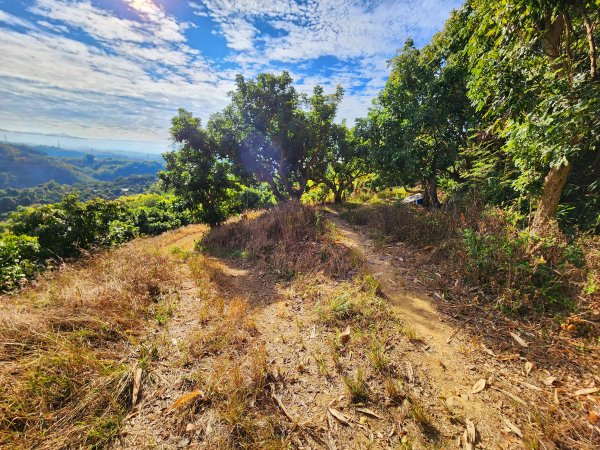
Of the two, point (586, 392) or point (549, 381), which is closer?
point (586, 392)

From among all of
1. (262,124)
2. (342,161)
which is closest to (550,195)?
(342,161)

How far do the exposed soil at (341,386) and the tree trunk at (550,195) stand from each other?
10.9 ft

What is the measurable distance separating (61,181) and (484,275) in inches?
9777

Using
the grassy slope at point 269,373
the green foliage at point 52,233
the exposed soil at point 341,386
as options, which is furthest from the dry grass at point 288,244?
the green foliage at point 52,233

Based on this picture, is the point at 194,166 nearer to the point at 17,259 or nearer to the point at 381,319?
the point at 17,259

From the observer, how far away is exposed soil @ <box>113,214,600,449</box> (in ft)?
8.45

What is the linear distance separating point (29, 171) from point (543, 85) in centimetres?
26182

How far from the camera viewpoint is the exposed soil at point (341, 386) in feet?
8.45

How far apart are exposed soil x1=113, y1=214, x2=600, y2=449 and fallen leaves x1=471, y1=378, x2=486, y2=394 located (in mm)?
11

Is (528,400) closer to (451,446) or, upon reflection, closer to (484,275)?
(451,446)

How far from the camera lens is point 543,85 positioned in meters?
4.84

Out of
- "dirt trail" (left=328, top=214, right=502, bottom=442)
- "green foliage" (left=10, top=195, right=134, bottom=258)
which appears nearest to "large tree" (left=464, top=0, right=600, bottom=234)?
"dirt trail" (left=328, top=214, right=502, bottom=442)

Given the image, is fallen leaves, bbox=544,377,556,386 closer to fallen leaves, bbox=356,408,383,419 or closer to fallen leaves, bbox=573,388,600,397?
fallen leaves, bbox=573,388,600,397

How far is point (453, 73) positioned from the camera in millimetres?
8852
